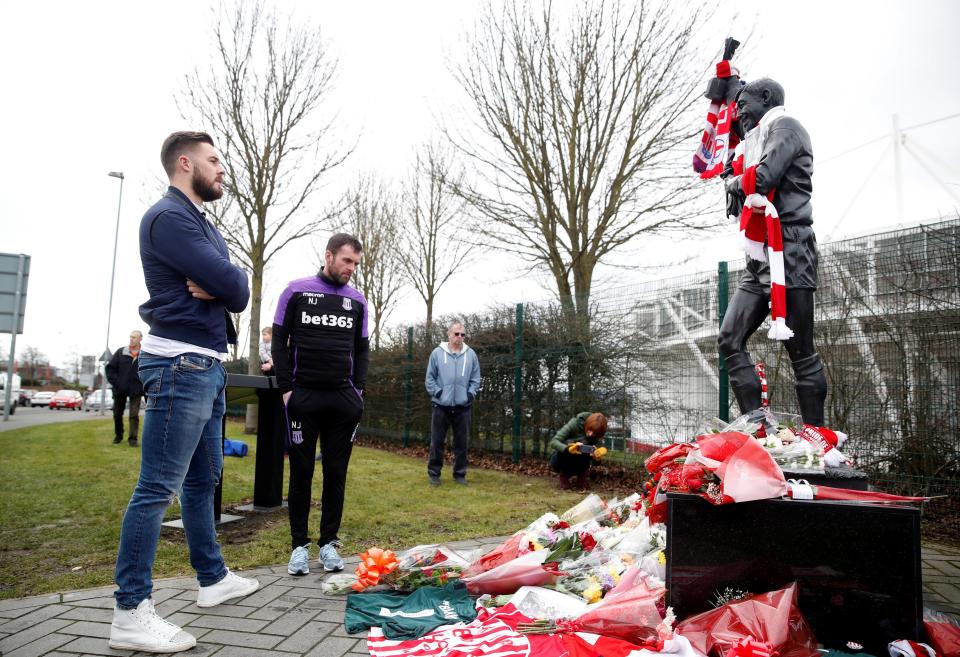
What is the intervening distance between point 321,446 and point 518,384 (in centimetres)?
585

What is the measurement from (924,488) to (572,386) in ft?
13.9

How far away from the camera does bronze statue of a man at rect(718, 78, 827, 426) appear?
3309mm

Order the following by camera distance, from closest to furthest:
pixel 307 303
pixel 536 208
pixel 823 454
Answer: pixel 823 454 → pixel 307 303 → pixel 536 208

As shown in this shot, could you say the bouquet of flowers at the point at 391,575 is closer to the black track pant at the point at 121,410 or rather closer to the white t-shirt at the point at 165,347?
the white t-shirt at the point at 165,347

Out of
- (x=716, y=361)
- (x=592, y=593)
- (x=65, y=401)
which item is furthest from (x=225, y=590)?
(x=65, y=401)

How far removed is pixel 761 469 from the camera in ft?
8.32

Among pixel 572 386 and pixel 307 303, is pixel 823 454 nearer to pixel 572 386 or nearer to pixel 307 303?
pixel 307 303

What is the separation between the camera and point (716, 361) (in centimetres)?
651

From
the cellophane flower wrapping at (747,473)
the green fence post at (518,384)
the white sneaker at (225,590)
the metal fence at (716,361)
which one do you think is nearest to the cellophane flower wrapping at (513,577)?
the cellophane flower wrapping at (747,473)

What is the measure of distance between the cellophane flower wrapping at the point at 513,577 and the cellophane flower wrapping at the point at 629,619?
43 cm

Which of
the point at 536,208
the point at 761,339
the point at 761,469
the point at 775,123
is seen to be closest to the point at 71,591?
the point at 761,469

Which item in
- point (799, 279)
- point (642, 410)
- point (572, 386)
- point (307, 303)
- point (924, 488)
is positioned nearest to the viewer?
point (799, 279)

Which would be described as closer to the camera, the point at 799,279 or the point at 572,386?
the point at 799,279

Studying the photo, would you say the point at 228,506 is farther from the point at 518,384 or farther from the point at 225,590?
the point at 518,384
